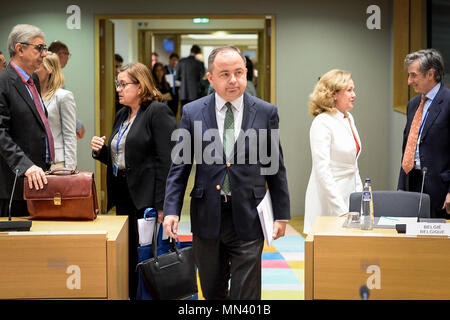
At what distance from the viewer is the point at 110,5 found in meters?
8.01

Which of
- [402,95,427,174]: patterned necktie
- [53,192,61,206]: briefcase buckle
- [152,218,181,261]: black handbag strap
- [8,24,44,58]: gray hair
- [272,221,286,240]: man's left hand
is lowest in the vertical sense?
[152,218,181,261]: black handbag strap

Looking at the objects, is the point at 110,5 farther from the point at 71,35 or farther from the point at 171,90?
the point at 171,90

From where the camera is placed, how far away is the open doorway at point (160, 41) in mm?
8109

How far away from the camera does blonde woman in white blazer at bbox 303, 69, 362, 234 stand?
422 centimetres

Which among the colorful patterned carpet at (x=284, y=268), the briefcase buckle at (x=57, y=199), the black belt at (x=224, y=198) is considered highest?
the black belt at (x=224, y=198)

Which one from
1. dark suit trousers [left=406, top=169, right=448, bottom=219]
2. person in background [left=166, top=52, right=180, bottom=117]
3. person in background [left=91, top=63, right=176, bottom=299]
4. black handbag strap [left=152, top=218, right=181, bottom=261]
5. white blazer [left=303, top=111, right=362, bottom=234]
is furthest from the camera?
person in background [left=166, top=52, right=180, bottom=117]

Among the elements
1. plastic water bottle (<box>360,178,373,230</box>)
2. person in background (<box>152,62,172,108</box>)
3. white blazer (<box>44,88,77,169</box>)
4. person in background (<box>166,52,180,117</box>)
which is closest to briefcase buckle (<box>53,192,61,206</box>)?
white blazer (<box>44,88,77,169</box>)

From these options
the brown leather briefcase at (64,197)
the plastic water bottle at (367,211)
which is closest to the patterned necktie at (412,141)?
the plastic water bottle at (367,211)

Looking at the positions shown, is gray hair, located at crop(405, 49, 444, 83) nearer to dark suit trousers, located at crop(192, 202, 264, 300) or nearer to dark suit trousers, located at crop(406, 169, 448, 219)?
dark suit trousers, located at crop(406, 169, 448, 219)

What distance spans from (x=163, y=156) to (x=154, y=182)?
17 cm

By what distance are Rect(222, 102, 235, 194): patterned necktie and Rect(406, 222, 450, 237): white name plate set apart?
33.9 inches

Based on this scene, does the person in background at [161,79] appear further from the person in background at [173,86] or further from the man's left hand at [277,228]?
the man's left hand at [277,228]
